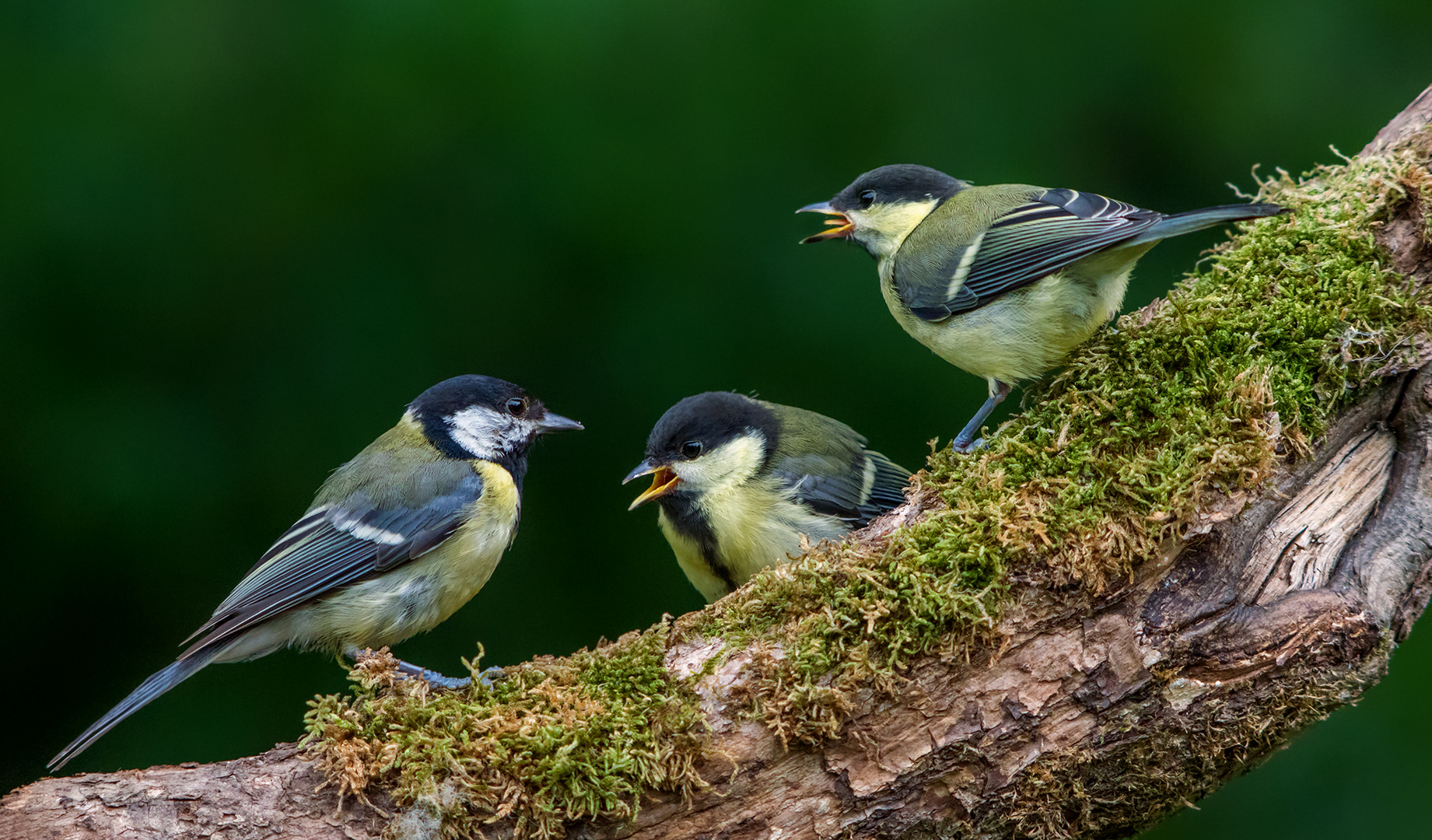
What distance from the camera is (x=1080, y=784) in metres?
2.17

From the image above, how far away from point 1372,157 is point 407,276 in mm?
3013

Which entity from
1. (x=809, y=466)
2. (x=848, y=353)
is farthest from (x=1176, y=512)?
(x=848, y=353)

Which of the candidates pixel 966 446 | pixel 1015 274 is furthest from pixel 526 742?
pixel 1015 274

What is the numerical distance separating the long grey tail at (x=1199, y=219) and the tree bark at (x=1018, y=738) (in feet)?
2.02

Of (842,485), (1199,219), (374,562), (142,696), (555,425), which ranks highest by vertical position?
(1199,219)

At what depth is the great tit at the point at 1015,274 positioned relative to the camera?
2.68m

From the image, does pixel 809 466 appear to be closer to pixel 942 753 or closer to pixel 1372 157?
pixel 942 753

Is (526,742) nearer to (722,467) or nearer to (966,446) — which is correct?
→ (722,467)

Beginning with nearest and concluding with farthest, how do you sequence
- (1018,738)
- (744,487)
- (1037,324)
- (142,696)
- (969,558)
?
1. (1018,738)
2. (969,558)
3. (142,696)
4. (1037,324)
5. (744,487)

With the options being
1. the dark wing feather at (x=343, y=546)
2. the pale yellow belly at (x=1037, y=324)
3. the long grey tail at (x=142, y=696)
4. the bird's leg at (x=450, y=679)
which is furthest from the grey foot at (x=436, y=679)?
the pale yellow belly at (x=1037, y=324)

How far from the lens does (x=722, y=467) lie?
3232 millimetres

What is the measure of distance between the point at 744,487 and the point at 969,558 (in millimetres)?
1055

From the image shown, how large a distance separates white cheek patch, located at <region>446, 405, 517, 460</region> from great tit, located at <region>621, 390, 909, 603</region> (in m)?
0.42

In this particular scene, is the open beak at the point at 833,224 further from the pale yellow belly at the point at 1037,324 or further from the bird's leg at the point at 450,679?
the bird's leg at the point at 450,679
